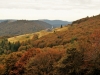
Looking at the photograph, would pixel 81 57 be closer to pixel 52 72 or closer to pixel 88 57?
pixel 88 57

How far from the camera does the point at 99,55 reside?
230ft

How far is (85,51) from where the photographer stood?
7706 centimetres

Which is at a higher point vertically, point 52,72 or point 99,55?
point 99,55

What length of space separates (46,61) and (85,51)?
62.4ft

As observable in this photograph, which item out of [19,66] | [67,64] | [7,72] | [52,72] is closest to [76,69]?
[67,64]

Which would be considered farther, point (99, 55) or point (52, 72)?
point (52, 72)

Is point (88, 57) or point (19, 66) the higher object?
point (88, 57)

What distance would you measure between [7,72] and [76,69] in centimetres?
4129

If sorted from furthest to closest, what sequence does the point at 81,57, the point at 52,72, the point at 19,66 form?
the point at 19,66
the point at 52,72
the point at 81,57

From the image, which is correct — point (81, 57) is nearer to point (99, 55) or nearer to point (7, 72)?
Answer: point (99, 55)

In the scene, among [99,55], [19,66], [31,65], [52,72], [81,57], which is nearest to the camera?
[99,55]

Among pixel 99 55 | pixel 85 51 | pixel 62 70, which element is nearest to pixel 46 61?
pixel 62 70

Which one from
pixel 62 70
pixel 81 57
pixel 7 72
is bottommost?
pixel 7 72

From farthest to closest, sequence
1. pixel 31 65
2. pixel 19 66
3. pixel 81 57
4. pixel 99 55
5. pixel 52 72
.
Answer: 1. pixel 19 66
2. pixel 31 65
3. pixel 52 72
4. pixel 81 57
5. pixel 99 55
